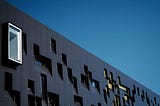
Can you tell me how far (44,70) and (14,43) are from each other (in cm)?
521

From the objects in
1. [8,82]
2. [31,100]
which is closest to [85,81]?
[31,100]

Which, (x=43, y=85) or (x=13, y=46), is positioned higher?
(x=13, y=46)

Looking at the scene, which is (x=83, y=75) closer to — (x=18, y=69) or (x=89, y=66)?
(x=89, y=66)

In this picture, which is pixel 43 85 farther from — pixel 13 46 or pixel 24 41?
pixel 13 46

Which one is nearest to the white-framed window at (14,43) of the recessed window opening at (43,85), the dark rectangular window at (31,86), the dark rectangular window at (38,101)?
the dark rectangular window at (31,86)

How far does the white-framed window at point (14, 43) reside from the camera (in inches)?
901

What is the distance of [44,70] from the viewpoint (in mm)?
27531

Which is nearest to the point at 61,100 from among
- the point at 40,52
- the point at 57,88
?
the point at 57,88

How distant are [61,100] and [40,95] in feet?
12.2

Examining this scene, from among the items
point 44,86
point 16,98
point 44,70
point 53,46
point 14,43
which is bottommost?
point 16,98

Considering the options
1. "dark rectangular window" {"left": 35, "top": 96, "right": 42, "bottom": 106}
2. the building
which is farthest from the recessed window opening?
"dark rectangular window" {"left": 35, "top": 96, "right": 42, "bottom": 106}

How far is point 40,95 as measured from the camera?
25500 mm

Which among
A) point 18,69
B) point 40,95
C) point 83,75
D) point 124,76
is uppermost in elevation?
point 124,76

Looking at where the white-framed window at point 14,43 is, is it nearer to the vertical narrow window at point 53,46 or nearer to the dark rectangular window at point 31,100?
the dark rectangular window at point 31,100
